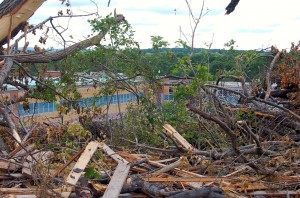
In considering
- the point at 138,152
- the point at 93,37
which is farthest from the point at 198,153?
the point at 93,37

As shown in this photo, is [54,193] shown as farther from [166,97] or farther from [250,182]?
[166,97]

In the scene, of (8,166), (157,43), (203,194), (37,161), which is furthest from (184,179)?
(157,43)

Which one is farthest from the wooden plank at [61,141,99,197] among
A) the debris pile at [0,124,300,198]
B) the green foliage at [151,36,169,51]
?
the green foliage at [151,36,169,51]

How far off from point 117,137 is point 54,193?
11.9 ft

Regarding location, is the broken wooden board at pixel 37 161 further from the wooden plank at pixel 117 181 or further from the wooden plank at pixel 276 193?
the wooden plank at pixel 276 193

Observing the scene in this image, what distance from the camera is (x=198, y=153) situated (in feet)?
20.0

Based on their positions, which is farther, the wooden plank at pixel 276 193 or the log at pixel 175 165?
the log at pixel 175 165

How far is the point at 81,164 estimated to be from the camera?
5070 millimetres

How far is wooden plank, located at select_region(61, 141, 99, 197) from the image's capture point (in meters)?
4.82

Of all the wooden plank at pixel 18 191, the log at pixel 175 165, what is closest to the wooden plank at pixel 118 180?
the log at pixel 175 165

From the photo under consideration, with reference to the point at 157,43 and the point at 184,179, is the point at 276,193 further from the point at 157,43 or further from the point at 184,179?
the point at 157,43

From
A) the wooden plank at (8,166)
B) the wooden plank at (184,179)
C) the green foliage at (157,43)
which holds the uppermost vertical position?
the green foliage at (157,43)

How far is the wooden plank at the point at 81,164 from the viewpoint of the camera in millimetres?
4824

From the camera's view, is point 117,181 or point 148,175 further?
point 148,175
